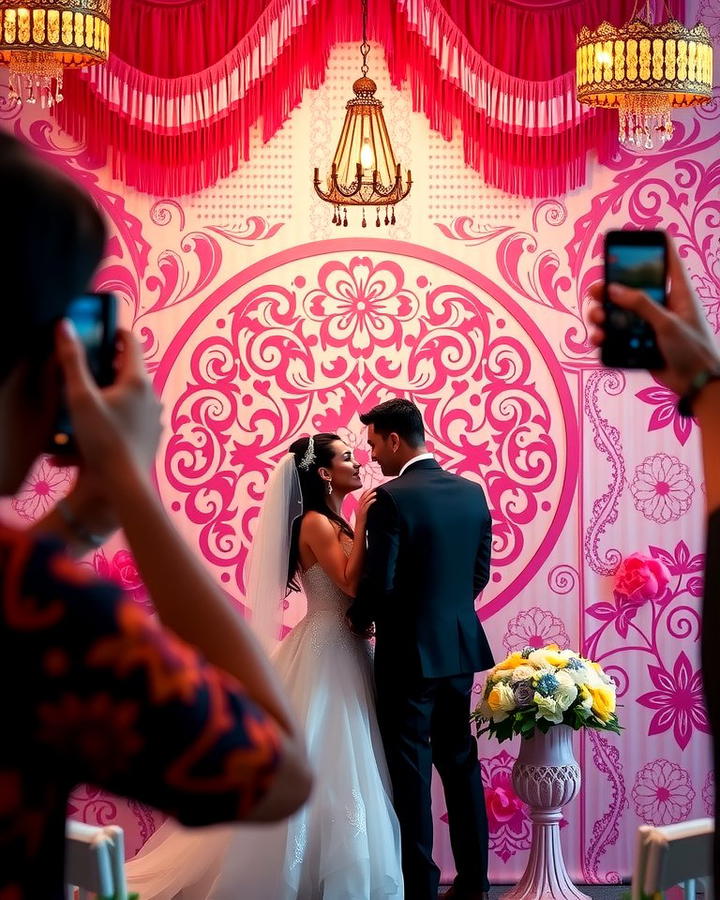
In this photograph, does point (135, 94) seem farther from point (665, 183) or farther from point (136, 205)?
point (665, 183)

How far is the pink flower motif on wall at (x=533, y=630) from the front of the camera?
4.82m

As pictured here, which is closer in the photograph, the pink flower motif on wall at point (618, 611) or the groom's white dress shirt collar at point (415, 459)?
the groom's white dress shirt collar at point (415, 459)

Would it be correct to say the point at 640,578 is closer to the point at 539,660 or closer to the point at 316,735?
the point at 539,660

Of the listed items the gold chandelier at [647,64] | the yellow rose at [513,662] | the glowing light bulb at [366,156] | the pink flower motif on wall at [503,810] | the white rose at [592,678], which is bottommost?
the pink flower motif on wall at [503,810]

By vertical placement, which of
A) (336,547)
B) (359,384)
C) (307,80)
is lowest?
(336,547)

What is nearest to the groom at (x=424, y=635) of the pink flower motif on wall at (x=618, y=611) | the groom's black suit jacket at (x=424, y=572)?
the groom's black suit jacket at (x=424, y=572)

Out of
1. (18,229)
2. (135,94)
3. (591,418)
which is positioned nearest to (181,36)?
(135,94)

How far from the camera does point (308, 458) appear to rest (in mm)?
4562

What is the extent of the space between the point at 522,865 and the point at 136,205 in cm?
276

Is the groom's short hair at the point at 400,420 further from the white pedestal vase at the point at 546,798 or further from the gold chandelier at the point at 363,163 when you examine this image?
the white pedestal vase at the point at 546,798

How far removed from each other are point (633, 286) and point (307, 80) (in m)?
3.85

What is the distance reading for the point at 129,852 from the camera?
15.9ft

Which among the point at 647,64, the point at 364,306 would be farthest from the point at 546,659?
the point at 647,64

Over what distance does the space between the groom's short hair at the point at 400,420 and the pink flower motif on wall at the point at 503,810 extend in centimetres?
122
